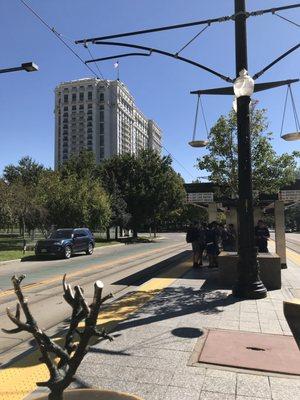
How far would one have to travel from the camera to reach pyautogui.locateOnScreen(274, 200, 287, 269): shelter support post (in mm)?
17312

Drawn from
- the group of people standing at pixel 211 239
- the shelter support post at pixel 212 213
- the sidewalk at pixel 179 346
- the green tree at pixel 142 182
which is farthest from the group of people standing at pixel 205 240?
the green tree at pixel 142 182

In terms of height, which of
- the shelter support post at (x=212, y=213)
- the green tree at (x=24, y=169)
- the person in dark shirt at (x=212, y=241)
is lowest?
the person in dark shirt at (x=212, y=241)

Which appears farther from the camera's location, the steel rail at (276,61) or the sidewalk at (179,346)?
the steel rail at (276,61)

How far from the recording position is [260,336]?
279 inches

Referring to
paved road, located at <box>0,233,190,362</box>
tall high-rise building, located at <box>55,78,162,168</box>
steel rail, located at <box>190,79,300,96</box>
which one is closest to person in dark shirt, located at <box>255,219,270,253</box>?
paved road, located at <box>0,233,190,362</box>

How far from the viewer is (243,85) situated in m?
9.80

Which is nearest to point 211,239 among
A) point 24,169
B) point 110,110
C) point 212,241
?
point 212,241

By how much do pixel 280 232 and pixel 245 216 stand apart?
801 cm

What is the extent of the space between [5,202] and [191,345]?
25528 millimetres

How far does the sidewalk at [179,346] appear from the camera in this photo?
4.86m

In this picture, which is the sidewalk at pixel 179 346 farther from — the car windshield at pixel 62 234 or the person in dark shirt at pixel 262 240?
the car windshield at pixel 62 234

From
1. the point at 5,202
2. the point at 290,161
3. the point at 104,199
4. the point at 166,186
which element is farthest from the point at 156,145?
the point at 290,161

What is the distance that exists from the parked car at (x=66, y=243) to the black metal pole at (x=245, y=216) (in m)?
16.4

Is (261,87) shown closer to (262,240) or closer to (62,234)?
(262,240)
